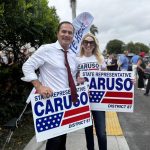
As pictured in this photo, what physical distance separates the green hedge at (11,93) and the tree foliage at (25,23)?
572 millimetres

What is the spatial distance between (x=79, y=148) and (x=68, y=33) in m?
2.47

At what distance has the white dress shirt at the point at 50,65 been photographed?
158 inches

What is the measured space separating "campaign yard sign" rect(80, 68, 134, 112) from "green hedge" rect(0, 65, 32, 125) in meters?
2.35

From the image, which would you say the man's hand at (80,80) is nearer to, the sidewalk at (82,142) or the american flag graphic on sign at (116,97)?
the american flag graphic on sign at (116,97)

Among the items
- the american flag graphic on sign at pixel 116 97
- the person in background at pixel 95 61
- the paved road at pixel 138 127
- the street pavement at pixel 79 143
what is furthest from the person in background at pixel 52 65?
the paved road at pixel 138 127

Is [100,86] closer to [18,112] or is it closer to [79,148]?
[79,148]

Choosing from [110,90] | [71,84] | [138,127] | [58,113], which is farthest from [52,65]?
[138,127]

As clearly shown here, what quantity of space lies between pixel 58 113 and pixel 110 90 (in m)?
1.13

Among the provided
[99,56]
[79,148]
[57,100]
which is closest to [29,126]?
[79,148]

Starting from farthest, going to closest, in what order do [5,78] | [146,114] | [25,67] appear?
[146,114], [5,78], [25,67]

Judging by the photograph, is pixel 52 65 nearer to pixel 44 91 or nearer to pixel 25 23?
pixel 44 91

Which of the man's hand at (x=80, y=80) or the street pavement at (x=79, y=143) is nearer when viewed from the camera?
the man's hand at (x=80, y=80)

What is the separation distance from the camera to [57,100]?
4051 mm

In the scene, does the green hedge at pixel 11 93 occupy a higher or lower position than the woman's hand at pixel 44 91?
lower
